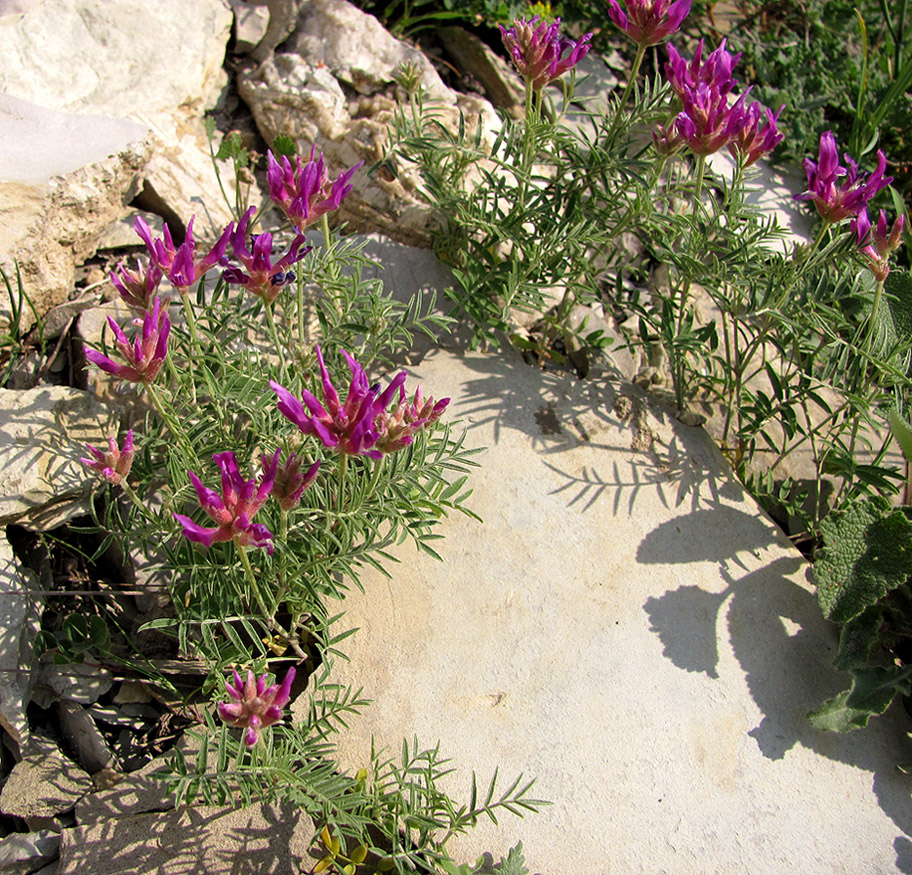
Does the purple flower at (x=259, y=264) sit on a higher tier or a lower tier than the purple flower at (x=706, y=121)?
lower

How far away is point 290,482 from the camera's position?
5.82 ft

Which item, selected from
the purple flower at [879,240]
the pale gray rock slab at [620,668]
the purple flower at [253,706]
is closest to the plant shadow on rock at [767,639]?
the pale gray rock slab at [620,668]

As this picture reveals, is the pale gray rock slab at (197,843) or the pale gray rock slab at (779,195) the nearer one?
the pale gray rock slab at (197,843)

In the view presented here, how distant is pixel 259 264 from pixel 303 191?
0.85 ft

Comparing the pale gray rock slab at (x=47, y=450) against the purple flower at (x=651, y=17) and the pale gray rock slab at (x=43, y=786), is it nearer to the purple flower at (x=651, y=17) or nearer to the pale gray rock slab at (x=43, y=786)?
the pale gray rock slab at (x=43, y=786)

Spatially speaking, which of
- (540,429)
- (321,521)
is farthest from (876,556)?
(321,521)

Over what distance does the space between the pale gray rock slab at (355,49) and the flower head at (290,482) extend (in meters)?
2.36

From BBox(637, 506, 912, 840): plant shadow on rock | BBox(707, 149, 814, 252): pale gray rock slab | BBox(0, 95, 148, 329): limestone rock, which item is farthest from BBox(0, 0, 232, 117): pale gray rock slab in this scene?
BBox(637, 506, 912, 840): plant shadow on rock

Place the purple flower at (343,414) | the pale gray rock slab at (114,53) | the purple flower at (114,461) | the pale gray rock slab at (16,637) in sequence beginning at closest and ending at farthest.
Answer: the purple flower at (343,414) → the purple flower at (114,461) → the pale gray rock slab at (16,637) → the pale gray rock slab at (114,53)

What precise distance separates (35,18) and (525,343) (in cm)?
221

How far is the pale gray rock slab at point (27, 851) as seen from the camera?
7.03 ft

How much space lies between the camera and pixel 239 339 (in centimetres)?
280

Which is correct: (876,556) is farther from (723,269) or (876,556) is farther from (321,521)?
(321,521)

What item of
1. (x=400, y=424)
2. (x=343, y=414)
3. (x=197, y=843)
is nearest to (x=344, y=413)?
(x=343, y=414)
